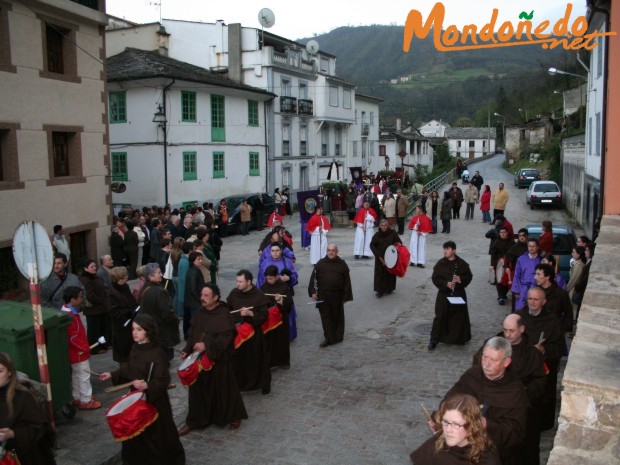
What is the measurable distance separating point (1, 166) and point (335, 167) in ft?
56.3

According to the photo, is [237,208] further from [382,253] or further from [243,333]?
[243,333]

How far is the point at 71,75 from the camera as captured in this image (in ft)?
53.2

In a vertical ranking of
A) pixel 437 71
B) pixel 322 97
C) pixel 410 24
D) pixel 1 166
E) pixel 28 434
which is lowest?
pixel 28 434

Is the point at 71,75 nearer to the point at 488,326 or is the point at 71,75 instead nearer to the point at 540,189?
the point at 488,326

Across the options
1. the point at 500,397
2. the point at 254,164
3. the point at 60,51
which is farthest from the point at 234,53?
the point at 500,397

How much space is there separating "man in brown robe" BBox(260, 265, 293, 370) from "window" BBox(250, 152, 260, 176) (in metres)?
26.2

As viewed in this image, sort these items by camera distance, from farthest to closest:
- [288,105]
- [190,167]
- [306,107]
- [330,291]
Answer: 1. [306,107]
2. [288,105]
3. [190,167]
4. [330,291]

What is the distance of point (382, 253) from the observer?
13961 millimetres

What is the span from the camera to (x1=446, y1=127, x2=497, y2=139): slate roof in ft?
356

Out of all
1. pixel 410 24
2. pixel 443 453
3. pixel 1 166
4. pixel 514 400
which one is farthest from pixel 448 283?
pixel 1 166

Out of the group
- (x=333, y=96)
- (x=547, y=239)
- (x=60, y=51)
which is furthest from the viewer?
(x=333, y=96)

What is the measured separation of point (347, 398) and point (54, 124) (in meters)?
11.3

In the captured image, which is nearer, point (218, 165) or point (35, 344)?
point (35, 344)

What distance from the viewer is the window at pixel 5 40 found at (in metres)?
14.1
